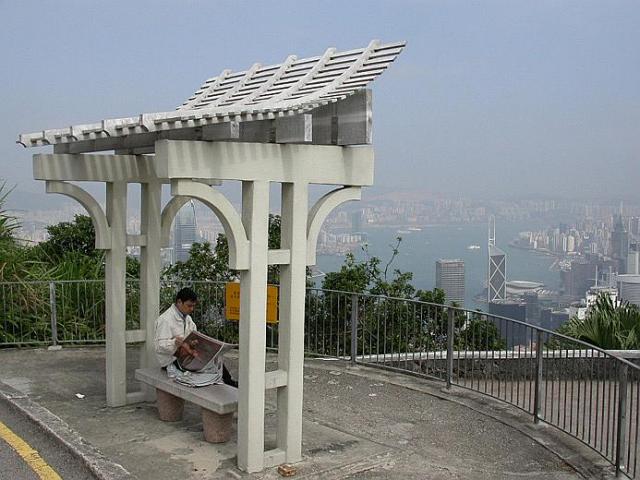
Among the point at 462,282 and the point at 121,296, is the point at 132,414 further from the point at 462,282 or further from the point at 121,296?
the point at 462,282

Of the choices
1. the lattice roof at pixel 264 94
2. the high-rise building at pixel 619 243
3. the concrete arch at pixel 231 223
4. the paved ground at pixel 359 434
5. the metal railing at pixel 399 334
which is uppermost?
the lattice roof at pixel 264 94

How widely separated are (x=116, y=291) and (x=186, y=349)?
1274 millimetres

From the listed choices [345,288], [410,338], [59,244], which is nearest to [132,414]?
[410,338]

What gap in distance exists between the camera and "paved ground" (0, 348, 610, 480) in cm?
655

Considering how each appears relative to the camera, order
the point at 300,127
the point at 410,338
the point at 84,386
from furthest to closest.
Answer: the point at 410,338, the point at 84,386, the point at 300,127

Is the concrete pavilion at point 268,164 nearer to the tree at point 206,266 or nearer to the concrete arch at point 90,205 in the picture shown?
the concrete arch at point 90,205

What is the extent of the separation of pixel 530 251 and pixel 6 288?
54021mm

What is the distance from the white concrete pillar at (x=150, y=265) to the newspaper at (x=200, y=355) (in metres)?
1.11

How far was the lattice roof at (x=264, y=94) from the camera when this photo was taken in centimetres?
554

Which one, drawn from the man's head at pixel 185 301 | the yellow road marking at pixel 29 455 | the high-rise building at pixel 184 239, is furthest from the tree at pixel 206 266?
the yellow road marking at pixel 29 455

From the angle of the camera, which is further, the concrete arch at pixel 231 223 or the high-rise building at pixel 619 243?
the high-rise building at pixel 619 243

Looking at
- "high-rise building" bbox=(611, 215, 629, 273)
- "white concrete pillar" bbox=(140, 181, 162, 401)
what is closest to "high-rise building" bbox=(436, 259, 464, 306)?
"white concrete pillar" bbox=(140, 181, 162, 401)

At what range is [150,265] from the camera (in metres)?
8.44

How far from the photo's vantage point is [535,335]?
813 centimetres
